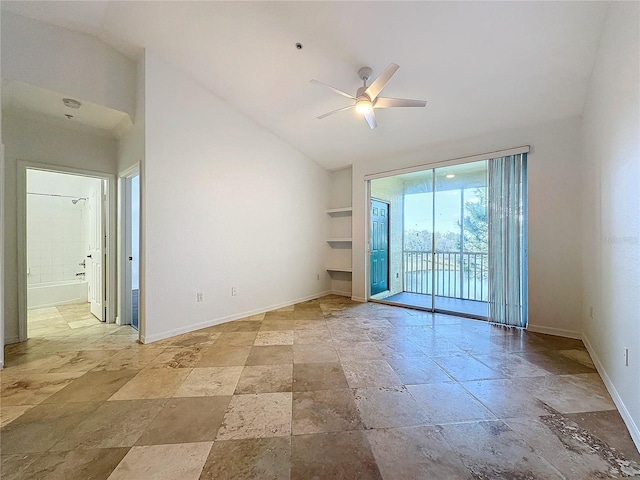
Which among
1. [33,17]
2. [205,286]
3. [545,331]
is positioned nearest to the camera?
[33,17]

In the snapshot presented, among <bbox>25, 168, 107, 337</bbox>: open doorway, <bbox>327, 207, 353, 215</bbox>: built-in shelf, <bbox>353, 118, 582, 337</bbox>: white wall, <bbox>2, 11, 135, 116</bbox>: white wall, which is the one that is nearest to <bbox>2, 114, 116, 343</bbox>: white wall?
<bbox>25, 168, 107, 337</bbox>: open doorway

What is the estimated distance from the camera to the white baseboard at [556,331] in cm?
309

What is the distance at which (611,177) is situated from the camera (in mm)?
2051

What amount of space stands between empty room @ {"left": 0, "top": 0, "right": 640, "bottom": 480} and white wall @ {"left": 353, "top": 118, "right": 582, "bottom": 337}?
0.07 ft

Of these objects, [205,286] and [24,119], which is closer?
[24,119]

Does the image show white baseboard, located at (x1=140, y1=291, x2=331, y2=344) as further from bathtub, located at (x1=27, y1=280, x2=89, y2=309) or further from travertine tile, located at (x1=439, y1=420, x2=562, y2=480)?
bathtub, located at (x1=27, y1=280, x2=89, y2=309)

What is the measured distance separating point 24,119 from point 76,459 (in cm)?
377

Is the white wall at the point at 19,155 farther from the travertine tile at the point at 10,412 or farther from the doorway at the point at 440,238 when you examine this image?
the doorway at the point at 440,238

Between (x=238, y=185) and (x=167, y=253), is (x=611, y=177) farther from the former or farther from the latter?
(x=167, y=253)

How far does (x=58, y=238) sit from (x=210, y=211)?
399cm

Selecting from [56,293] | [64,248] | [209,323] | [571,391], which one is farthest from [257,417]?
[64,248]

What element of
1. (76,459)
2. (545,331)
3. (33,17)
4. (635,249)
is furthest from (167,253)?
(545,331)

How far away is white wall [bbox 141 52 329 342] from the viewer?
3.05 metres

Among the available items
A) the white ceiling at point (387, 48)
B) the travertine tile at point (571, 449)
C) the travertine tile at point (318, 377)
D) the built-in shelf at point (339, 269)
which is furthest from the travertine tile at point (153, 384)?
the built-in shelf at point (339, 269)
